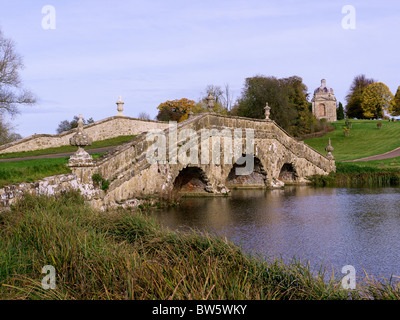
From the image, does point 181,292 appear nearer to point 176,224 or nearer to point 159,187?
point 176,224

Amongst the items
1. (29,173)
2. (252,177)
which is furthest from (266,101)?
(29,173)

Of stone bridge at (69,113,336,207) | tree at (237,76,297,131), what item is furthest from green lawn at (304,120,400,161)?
stone bridge at (69,113,336,207)

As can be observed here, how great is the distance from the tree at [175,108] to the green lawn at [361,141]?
69.1ft

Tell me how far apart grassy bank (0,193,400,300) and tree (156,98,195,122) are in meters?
60.6

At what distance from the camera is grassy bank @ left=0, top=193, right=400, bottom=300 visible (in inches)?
210

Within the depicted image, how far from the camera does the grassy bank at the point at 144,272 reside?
5324 mm

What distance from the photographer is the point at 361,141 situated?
5488 cm

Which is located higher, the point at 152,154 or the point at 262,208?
the point at 152,154

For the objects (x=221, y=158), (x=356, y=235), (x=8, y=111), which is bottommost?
(x=356, y=235)

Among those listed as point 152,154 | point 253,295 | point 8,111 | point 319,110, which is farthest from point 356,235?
point 319,110

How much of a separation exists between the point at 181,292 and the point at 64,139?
951 inches

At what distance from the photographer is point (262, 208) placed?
16.8 meters

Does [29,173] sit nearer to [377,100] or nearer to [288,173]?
[288,173]

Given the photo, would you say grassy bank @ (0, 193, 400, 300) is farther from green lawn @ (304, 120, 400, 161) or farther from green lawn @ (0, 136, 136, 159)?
green lawn @ (304, 120, 400, 161)
